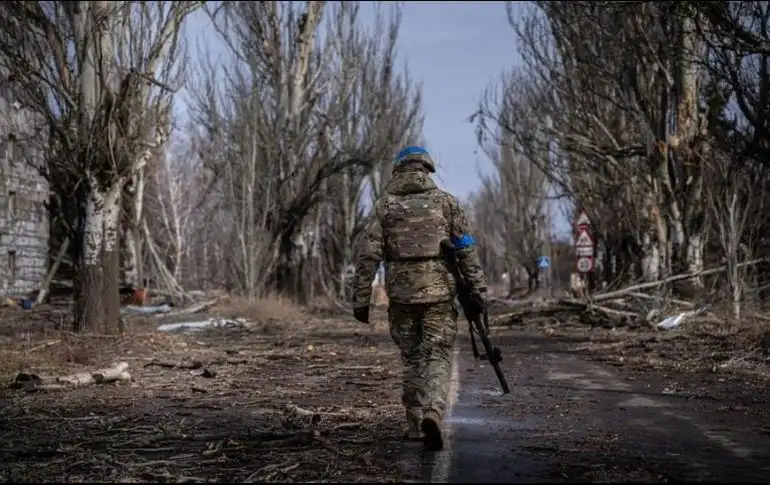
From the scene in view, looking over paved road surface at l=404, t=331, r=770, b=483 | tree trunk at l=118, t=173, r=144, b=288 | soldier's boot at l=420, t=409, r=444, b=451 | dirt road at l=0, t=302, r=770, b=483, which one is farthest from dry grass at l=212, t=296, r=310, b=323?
soldier's boot at l=420, t=409, r=444, b=451

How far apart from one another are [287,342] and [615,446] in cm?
1132

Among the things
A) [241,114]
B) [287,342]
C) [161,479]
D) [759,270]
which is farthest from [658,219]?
[161,479]

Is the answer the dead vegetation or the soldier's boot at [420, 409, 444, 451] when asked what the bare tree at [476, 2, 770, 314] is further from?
the soldier's boot at [420, 409, 444, 451]

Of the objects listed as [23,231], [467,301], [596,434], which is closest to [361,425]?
[467,301]

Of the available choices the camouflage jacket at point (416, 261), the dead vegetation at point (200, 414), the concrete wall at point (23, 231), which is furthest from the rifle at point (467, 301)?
the concrete wall at point (23, 231)

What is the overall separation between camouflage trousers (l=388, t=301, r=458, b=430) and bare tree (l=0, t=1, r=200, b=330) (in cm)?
933

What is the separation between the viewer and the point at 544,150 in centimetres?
2614

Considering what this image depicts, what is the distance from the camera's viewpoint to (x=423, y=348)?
6.09 meters

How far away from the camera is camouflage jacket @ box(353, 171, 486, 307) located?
6.10 meters

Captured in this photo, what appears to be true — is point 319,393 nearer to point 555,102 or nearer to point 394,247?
point 394,247

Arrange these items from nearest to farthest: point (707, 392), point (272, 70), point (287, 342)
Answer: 1. point (707, 392)
2. point (287, 342)
3. point (272, 70)

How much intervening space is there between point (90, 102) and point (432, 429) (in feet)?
34.5

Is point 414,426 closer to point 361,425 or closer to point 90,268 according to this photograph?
point 361,425

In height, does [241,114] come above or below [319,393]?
above
